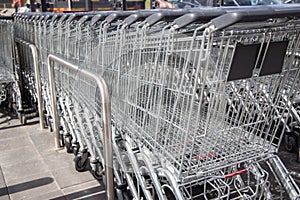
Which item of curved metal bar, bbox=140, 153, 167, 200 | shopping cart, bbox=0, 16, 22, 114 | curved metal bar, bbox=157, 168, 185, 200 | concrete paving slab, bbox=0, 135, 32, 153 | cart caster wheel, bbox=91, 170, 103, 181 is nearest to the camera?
curved metal bar, bbox=157, 168, 185, 200

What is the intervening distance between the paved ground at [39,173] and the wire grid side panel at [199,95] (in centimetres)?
92

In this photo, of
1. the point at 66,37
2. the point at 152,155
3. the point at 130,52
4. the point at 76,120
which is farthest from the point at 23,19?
the point at 152,155

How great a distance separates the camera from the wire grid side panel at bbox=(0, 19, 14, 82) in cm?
463

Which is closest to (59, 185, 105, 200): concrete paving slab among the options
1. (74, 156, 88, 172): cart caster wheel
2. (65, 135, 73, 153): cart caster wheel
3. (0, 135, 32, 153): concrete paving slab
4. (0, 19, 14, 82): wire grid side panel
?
(74, 156, 88, 172): cart caster wheel

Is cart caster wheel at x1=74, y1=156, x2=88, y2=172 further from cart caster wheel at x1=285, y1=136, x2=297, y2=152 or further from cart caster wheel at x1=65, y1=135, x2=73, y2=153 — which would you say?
cart caster wheel at x1=285, y1=136, x2=297, y2=152

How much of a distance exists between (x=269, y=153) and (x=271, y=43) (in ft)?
2.73

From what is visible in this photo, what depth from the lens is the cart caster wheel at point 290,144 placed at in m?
3.71

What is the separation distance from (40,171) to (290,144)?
2832 millimetres

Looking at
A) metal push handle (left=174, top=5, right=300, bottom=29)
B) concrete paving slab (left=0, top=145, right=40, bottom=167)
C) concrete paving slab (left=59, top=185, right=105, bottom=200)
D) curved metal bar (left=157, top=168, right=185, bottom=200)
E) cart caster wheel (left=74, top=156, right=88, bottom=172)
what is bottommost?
concrete paving slab (left=59, top=185, right=105, bottom=200)

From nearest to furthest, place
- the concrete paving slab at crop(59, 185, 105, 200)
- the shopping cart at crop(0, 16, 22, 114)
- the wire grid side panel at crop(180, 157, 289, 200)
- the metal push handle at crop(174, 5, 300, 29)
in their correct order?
the metal push handle at crop(174, 5, 300, 29) → the wire grid side panel at crop(180, 157, 289, 200) → the concrete paving slab at crop(59, 185, 105, 200) → the shopping cart at crop(0, 16, 22, 114)

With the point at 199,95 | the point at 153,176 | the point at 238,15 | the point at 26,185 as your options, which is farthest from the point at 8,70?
the point at 238,15

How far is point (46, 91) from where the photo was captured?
414 cm

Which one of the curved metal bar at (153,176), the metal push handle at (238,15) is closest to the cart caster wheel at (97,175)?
the curved metal bar at (153,176)

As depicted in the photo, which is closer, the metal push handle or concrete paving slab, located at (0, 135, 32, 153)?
the metal push handle
